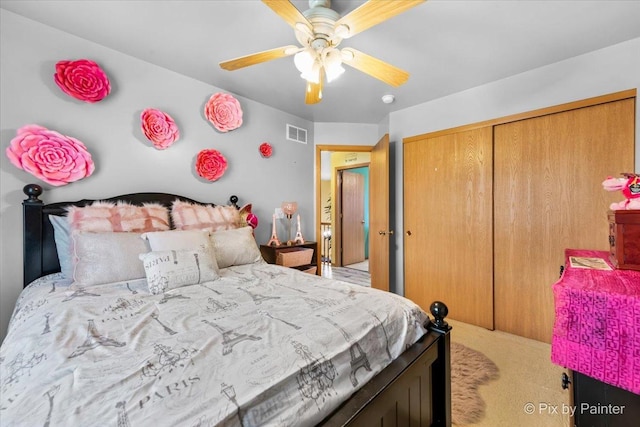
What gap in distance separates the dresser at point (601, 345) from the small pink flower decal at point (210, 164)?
2589 mm

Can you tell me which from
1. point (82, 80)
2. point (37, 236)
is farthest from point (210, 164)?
point (37, 236)

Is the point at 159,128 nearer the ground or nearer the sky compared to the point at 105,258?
nearer the sky

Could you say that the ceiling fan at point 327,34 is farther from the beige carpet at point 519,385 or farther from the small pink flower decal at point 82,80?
the beige carpet at point 519,385

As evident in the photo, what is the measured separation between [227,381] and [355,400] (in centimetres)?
42

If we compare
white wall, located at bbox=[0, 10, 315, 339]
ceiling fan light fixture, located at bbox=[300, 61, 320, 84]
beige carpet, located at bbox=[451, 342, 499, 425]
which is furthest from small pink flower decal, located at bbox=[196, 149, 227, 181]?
beige carpet, located at bbox=[451, 342, 499, 425]

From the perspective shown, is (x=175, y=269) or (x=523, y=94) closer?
(x=175, y=269)

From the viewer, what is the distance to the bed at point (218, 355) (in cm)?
61

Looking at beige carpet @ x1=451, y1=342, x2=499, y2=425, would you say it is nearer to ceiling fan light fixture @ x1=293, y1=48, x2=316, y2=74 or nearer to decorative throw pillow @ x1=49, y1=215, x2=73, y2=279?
ceiling fan light fixture @ x1=293, y1=48, x2=316, y2=74

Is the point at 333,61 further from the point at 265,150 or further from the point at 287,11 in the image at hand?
the point at 265,150

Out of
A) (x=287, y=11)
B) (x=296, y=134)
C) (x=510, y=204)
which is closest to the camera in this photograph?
(x=287, y=11)

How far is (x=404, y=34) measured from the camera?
73.8 inches

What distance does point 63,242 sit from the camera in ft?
5.53

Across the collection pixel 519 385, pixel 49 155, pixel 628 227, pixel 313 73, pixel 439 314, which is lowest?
pixel 519 385

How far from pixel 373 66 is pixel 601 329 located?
1.64 meters
